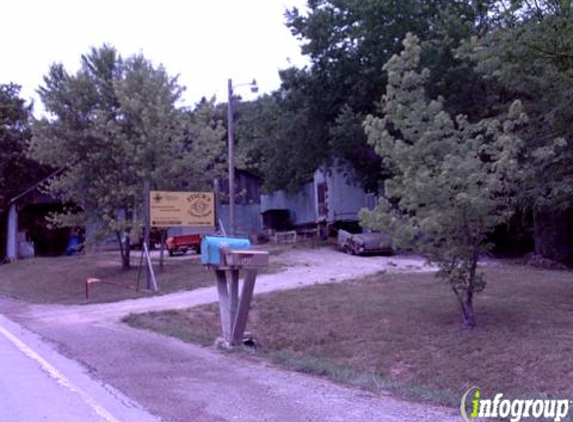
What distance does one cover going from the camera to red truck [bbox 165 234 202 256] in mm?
38500

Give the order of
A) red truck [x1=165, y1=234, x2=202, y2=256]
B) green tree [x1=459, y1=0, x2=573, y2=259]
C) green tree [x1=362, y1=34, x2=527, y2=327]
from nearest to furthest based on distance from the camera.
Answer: green tree [x1=362, y1=34, x2=527, y2=327] < green tree [x1=459, y1=0, x2=573, y2=259] < red truck [x1=165, y1=234, x2=202, y2=256]

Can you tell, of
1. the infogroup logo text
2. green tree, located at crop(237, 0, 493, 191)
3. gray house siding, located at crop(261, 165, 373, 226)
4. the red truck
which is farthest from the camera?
gray house siding, located at crop(261, 165, 373, 226)

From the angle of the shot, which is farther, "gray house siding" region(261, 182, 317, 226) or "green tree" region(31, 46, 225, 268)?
"gray house siding" region(261, 182, 317, 226)

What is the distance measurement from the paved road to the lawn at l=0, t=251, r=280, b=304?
11506mm

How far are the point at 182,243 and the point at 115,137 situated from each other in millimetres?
12295

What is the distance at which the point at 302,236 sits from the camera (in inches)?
1688

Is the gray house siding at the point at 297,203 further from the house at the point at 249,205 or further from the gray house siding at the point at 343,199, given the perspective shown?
the gray house siding at the point at 343,199

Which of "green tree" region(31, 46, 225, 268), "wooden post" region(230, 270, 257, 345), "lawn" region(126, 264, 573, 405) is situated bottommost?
"lawn" region(126, 264, 573, 405)

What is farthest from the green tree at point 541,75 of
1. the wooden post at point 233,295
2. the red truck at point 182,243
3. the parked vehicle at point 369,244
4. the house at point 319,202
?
the red truck at point 182,243

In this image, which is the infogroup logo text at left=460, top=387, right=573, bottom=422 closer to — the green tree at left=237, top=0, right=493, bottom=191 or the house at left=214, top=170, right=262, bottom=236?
the green tree at left=237, top=0, right=493, bottom=191

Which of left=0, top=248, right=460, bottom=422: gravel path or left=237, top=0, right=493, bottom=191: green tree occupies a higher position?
left=237, top=0, right=493, bottom=191: green tree

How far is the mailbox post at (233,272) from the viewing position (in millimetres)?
11789

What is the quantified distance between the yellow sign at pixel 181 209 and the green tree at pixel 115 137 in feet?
7.73

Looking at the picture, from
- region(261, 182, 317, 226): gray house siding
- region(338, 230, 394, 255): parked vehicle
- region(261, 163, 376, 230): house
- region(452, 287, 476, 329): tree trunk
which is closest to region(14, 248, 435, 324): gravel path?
region(338, 230, 394, 255): parked vehicle
